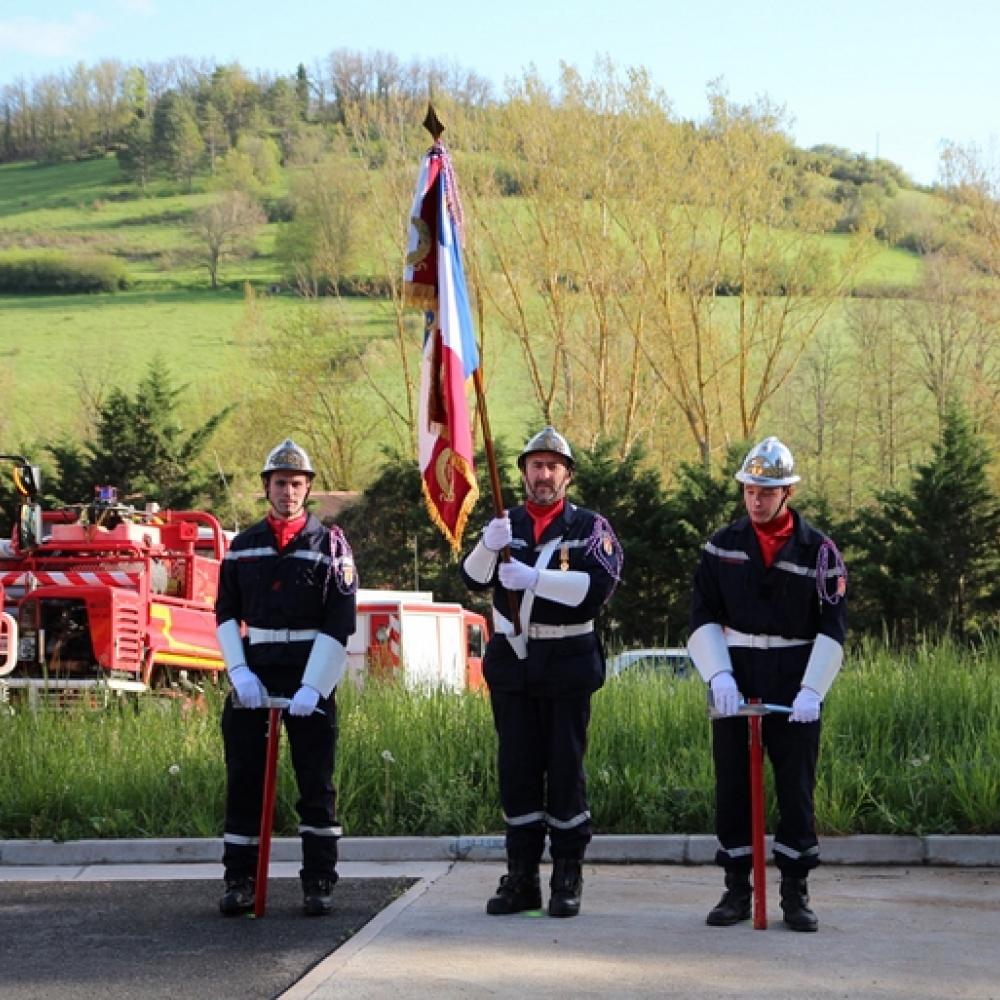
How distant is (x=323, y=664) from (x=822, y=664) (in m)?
2.20

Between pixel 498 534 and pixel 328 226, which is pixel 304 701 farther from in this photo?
pixel 328 226

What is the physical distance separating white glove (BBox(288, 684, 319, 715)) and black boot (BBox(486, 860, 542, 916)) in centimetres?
117

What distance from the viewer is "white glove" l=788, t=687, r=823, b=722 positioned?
739 centimetres

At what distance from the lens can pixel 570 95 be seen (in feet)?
143

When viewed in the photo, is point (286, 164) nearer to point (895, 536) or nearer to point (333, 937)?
point (895, 536)

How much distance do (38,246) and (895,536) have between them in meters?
81.3

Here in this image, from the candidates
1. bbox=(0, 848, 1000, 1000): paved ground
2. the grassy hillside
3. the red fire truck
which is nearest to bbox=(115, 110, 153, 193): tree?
the grassy hillside

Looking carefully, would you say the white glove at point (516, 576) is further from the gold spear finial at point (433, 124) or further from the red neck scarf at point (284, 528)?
the gold spear finial at point (433, 124)

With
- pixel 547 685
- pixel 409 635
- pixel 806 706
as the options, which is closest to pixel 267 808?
pixel 547 685

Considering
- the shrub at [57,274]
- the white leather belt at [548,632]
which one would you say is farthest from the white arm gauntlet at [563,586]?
the shrub at [57,274]

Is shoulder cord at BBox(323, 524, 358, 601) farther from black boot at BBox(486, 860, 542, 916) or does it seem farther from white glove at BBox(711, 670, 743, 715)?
white glove at BBox(711, 670, 743, 715)

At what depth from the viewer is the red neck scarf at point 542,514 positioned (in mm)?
7992

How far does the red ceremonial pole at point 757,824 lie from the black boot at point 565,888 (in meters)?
0.83

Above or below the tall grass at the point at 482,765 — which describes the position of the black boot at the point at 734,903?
below
